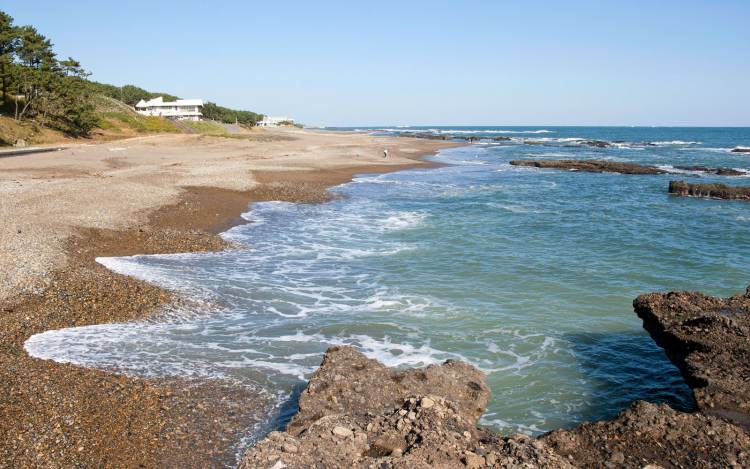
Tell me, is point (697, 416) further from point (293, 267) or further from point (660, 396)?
point (293, 267)

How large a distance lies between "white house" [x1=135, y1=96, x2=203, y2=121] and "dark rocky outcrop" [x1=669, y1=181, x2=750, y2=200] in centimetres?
8218

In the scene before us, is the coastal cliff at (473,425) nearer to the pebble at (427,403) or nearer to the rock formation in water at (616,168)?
the pebble at (427,403)

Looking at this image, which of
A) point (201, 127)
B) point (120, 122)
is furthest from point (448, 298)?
point (201, 127)

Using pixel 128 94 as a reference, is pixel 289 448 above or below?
below

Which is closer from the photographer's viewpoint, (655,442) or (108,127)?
(655,442)

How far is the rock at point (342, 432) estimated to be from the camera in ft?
18.4

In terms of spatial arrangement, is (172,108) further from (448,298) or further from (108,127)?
(448,298)

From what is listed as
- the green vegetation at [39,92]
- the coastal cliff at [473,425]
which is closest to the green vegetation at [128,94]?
the green vegetation at [39,92]

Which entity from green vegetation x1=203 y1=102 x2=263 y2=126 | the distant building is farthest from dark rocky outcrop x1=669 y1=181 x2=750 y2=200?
the distant building

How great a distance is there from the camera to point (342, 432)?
5652 millimetres

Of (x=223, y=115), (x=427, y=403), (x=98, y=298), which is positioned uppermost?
(x=223, y=115)

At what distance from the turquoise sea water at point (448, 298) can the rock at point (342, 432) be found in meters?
2.98

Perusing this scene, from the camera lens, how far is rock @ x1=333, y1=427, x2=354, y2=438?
221 inches

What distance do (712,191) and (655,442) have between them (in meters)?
34.3
